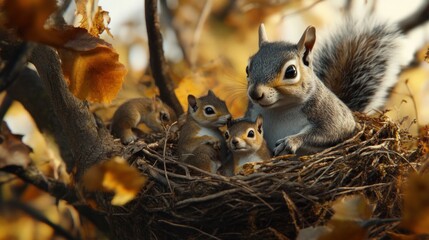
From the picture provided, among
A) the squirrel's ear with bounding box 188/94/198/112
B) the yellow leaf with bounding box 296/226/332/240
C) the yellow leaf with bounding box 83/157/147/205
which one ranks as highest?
the squirrel's ear with bounding box 188/94/198/112

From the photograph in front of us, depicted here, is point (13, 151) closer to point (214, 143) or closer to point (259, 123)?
point (214, 143)

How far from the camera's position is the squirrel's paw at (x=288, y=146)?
372 cm

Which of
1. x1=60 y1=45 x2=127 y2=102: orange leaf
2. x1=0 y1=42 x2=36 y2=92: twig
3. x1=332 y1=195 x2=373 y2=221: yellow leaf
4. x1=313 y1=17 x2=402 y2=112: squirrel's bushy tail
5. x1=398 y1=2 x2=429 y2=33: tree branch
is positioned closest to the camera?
x1=0 y1=42 x2=36 y2=92: twig

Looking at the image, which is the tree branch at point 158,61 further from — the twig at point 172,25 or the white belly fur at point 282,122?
the twig at point 172,25

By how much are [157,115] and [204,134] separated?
0.55 meters

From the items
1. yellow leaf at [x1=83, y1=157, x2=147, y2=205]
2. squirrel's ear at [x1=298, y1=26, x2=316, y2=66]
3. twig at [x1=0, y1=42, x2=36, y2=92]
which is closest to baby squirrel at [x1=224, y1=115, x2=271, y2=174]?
squirrel's ear at [x1=298, y1=26, x2=316, y2=66]

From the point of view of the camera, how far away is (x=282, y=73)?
3.70 metres

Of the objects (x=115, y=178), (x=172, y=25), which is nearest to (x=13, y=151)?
(x=115, y=178)

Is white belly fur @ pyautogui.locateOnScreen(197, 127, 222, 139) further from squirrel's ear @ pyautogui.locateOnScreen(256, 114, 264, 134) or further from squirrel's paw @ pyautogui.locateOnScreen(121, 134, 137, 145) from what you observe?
A: squirrel's paw @ pyautogui.locateOnScreen(121, 134, 137, 145)

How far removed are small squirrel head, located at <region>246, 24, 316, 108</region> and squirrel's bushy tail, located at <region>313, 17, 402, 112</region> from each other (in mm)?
834

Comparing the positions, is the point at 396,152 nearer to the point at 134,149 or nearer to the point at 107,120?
the point at 134,149

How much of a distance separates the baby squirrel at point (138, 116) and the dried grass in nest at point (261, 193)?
67cm

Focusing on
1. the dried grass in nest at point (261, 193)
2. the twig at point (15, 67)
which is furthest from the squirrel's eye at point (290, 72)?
the twig at point (15, 67)

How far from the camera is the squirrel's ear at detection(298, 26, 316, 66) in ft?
12.7
